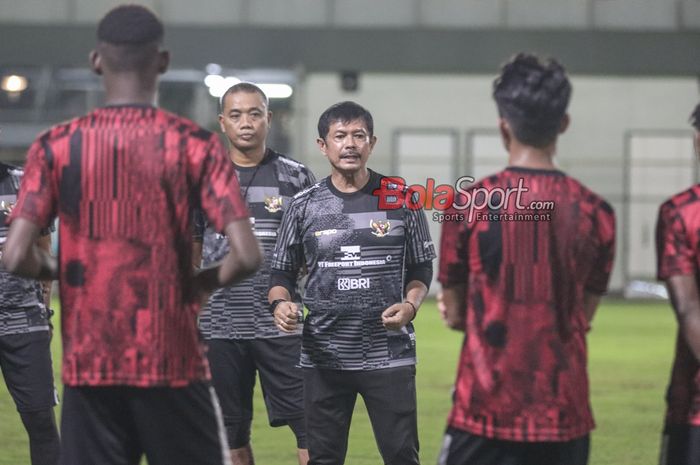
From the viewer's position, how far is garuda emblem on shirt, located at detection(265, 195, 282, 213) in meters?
7.22

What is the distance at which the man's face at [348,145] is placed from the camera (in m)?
6.32

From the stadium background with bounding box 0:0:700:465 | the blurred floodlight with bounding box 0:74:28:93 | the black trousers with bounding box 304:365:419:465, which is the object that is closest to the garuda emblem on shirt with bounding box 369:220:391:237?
the black trousers with bounding box 304:365:419:465

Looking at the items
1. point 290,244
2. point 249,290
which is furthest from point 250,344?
point 290,244

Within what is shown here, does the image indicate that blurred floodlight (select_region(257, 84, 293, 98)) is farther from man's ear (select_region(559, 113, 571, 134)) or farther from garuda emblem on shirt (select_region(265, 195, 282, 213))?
man's ear (select_region(559, 113, 571, 134))

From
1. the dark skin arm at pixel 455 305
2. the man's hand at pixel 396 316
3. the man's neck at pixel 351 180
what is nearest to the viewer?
the dark skin arm at pixel 455 305

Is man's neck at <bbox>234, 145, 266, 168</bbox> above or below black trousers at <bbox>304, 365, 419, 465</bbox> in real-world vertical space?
above

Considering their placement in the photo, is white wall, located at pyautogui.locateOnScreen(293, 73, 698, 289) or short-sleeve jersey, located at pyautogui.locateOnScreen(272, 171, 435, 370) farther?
white wall, located at pyautogui.locateOnScreen(293, 73, 698, 289)

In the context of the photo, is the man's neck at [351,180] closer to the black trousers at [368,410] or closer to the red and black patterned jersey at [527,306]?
the black trousers at [368,410]

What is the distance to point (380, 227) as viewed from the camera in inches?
245

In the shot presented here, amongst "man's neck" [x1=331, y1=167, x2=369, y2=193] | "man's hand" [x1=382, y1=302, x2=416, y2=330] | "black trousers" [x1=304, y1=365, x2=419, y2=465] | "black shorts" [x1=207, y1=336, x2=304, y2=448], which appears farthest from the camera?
"black shorts" [x1=207, y1=336, x2=304, y2=448]

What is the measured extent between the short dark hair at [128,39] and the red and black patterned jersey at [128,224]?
15cm

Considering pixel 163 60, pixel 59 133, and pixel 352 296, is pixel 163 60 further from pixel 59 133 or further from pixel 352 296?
pixel 352 296

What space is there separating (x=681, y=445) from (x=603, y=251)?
74 cm

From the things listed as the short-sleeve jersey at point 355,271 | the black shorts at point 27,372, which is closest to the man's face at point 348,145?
the short-sleeve jersey at point 355,271
